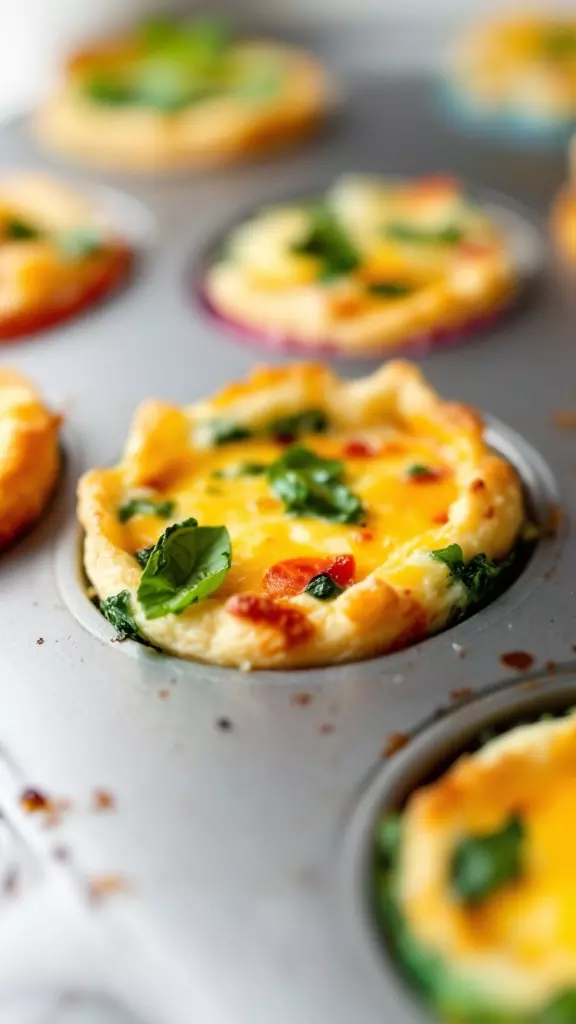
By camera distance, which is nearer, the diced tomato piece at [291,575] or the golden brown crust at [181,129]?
the diced tomato piece at [291,575]

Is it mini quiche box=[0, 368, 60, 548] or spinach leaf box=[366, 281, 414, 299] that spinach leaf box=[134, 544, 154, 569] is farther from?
spinach leaf box=[366, 281, 414, 299]

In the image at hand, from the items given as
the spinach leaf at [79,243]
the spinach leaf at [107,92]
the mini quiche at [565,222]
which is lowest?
the mini quiche at [565,222]

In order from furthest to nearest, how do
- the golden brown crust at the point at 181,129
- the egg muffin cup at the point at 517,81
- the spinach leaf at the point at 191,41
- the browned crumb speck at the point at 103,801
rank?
the spinach leaf at the point at 191,41 → the egg muffin cup at the point at 517,81 → the golden brown crust at the point at 181,129 → the browned crumb speck at the point at 103,801

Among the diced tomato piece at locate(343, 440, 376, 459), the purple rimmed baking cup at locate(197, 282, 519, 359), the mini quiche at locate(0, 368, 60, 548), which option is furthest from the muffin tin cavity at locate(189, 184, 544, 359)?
the mini quiche at locate(0, 368, 60, 548)

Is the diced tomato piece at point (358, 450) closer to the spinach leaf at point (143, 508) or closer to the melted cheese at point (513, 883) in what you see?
the spinach leaf at point (143, 508)

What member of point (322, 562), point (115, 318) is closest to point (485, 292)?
point (115, 318)

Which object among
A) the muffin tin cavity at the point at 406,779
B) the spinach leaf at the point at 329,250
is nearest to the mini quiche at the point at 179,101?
the spinach leaf at the point at 329,250

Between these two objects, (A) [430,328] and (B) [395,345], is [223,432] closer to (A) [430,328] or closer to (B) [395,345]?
(B) [395,345]

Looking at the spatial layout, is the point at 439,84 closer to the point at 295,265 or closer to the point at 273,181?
the point at 273,181
